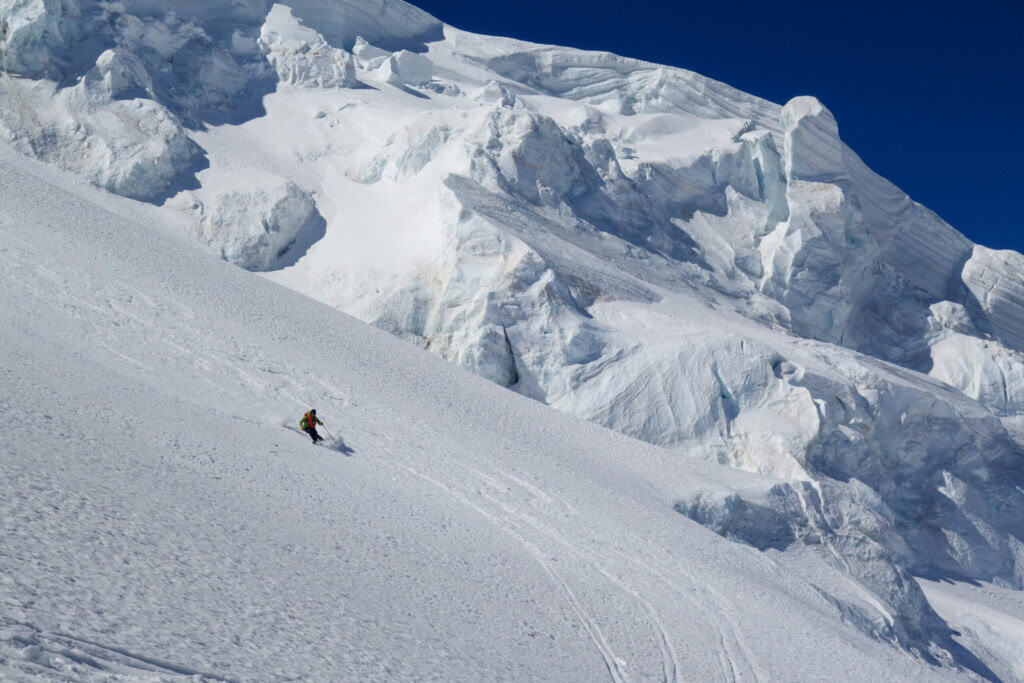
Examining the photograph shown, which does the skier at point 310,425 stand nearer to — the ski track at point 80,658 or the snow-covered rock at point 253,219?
the ski track at point 80,658

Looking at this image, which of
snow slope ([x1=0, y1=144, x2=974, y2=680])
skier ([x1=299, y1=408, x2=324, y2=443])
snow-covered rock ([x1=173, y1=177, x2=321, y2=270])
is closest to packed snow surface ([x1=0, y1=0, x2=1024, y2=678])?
snow-covered rock ([x1=173, y1=177, x2=321, y2=270])

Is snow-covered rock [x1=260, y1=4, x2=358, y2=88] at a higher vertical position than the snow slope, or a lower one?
higher

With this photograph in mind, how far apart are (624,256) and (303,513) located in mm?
21113

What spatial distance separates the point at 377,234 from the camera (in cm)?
2942

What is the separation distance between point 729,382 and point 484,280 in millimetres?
7084

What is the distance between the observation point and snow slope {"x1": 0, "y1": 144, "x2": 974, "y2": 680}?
7.54 m

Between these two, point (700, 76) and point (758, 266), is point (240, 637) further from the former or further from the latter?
point (700, 76)

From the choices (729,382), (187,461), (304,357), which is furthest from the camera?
(729,382)

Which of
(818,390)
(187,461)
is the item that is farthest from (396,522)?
(818,390)

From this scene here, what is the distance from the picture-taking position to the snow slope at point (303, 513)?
7543mm

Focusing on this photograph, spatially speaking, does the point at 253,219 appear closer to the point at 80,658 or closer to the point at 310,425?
the point at 310,425

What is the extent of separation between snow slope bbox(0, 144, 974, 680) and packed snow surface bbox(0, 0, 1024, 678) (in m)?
0.71

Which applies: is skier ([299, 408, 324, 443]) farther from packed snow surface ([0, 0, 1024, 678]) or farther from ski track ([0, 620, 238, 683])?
ski track ([0, 620, 238, 683])

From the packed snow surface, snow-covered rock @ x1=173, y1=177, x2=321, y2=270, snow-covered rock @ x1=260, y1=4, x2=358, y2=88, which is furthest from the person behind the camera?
snow-covered rock @ x1=260, y1=4, x2=358, y2=88
